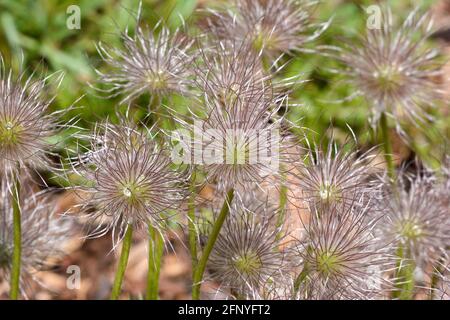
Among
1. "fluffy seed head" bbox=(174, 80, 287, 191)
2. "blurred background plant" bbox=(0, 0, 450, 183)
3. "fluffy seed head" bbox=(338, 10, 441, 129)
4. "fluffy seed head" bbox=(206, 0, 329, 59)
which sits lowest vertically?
"fluffy seed head" bbox=(174, 80, 287, 191)

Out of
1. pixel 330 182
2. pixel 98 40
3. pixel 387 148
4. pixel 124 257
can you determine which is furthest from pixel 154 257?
pixel 98 40

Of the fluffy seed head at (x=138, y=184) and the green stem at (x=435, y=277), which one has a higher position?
the fluffy seed head at (x=138, y=184)

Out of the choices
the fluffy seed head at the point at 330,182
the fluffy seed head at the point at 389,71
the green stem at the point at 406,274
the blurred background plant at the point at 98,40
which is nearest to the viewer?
the fluffy seed head at the point at 330,182

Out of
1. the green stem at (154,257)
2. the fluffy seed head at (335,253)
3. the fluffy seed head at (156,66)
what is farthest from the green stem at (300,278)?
the fluffy seed head at (156,66)

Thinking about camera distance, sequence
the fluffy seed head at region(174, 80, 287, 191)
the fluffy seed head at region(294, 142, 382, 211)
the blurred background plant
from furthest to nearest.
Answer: the blurred background plant < the fluffy seed head at region(294, 142, 382, 211) < the fluffy seed head at region(174, 80, 287, 191)

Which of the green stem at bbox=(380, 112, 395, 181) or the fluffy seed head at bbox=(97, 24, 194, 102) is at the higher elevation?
the fluffy seed head at bbox=(97, 24, 194, 102)

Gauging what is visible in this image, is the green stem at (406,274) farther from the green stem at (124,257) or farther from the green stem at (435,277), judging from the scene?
the green stem at (124,257)

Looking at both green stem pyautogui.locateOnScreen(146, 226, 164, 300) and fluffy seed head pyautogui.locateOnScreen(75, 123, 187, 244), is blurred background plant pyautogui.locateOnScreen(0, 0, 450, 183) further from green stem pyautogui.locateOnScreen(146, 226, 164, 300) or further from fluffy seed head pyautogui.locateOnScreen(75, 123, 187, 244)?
fluffy seed head pyautogui.locateOnScreen(75, 123, 187, 244)

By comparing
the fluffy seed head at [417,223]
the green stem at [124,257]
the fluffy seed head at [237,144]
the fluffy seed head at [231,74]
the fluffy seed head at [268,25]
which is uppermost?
the fluffy seed head at [268,25]

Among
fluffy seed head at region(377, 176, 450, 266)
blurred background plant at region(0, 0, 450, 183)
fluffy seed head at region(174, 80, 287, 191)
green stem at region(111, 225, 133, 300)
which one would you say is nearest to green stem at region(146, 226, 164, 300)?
green stem at region(111, 225, 133, 300)
